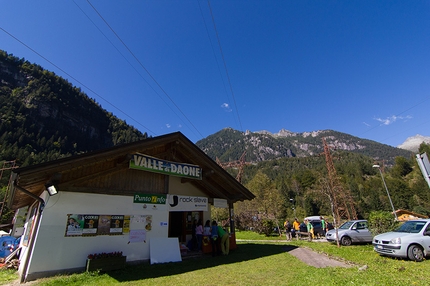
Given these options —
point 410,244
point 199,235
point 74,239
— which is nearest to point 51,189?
point 74,239

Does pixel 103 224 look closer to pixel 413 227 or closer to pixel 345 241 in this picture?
pixel 413 227

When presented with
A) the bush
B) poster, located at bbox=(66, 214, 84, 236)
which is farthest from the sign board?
the bush

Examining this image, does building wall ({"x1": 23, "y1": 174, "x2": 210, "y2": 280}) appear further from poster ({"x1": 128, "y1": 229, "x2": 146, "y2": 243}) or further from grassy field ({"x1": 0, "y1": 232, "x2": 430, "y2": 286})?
grassy field ({"x1": 0, "y1": 232, "x2": 430, "y2": 286})

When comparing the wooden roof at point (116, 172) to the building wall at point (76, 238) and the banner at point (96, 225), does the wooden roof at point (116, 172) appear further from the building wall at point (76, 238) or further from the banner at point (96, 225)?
the banner at point (96, 225)

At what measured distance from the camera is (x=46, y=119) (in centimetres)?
10888

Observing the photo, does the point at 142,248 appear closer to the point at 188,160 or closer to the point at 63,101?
the point at 188,160

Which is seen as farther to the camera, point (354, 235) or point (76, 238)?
point (354, 235)

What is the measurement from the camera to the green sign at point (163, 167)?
963 cm

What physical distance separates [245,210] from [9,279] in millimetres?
29062

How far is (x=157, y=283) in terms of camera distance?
22.0ft

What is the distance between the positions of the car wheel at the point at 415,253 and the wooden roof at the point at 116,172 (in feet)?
26.1

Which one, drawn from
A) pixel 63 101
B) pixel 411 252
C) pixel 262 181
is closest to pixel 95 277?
pixel 411 252

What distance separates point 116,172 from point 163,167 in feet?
6.99

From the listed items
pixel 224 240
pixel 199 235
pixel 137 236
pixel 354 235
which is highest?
pixel 137 236
